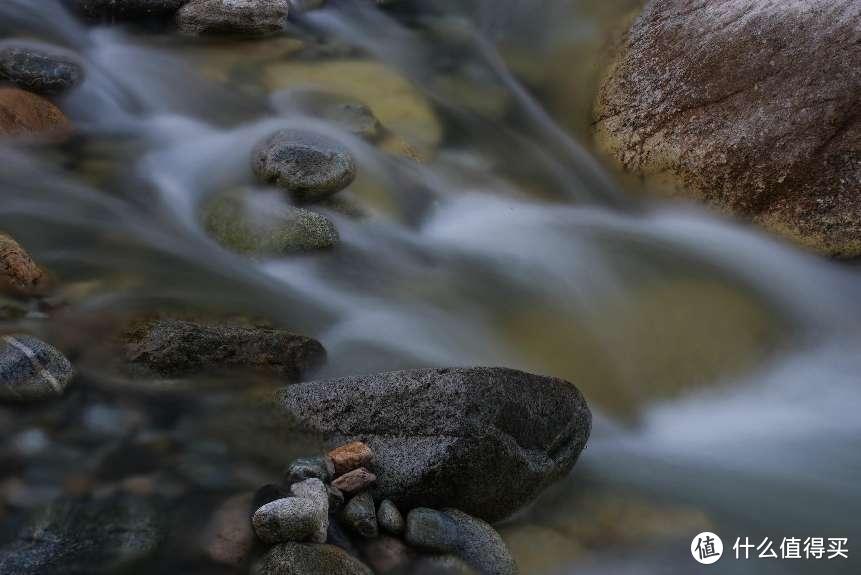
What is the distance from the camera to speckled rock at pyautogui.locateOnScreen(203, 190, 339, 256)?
16.6 ft

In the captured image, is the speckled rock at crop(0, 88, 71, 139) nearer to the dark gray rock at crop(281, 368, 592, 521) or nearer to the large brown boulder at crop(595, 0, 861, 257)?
the dark gray rock at crop(281, 368, 592, 521)

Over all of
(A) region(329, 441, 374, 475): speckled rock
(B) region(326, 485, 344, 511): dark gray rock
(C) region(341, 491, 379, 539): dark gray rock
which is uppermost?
(A) region(329, 441, 374, 475): speckled rock

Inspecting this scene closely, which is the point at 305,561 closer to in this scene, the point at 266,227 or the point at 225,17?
the point at 266,227

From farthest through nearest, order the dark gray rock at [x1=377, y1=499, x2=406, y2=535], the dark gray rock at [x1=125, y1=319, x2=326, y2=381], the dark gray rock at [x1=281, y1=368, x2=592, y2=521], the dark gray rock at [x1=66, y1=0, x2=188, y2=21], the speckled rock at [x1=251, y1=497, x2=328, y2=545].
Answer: the dark gray rock at [x1=66, y1=0, x2=188, y2=21], the dark gray rock at [x1=125, y1=319, x2=326, y2=381], the dark gray rock at [x1=281, y1=368, x2=592, y2=521], the dark gray rock at [x1=377, y1=499, x2=406, y2=535], the speckled rock at [x1=251, y1=497, x2=328, y2=545]

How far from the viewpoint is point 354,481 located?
3.17 metres

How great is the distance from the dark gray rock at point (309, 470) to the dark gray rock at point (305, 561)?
365 millimetres

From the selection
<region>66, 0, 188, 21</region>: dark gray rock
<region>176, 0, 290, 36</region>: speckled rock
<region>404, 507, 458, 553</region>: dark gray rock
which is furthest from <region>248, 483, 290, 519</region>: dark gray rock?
<region>66, 0, 188, 21</region>: dark gray rock

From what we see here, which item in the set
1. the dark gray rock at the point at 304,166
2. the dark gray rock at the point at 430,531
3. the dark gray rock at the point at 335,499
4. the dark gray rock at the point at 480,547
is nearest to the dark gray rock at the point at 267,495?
the dark gray rock at the point at 335,499

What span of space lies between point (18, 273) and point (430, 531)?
8.03ft

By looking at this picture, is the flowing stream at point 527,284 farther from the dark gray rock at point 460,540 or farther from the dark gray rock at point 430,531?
the dark gray rock at point 430,531

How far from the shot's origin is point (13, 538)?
108 inches

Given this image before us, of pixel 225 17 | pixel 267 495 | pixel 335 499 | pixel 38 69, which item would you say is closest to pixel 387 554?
pixel 335 499

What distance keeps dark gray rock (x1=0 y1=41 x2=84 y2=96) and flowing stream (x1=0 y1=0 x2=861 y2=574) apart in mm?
136

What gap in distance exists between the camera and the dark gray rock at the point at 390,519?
309 cm
